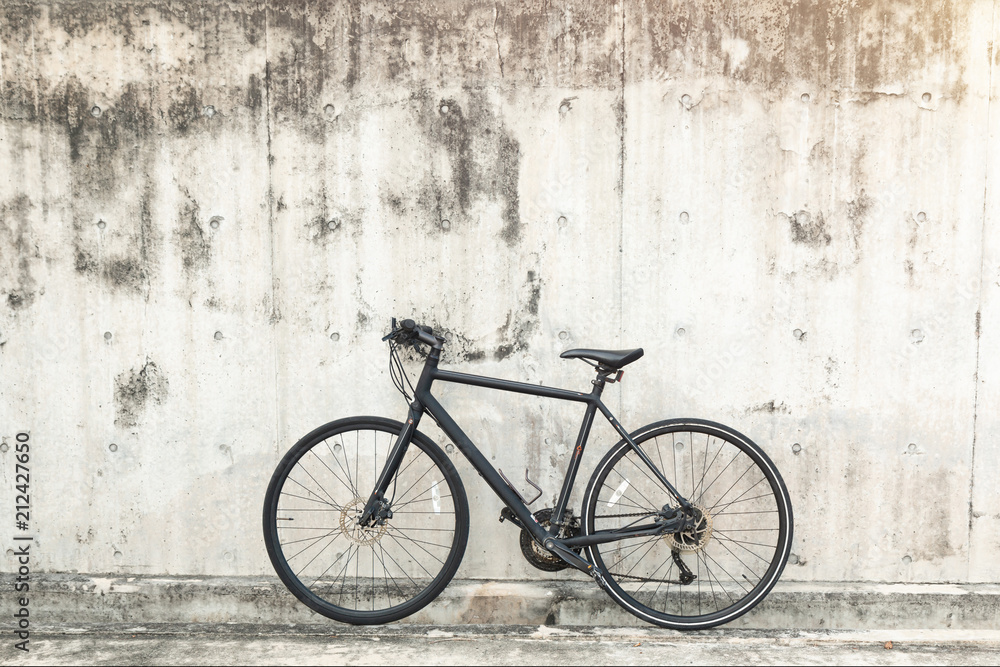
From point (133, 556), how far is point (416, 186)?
7.69 ft

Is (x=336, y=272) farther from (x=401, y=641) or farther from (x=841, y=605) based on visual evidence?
(x=841, y=605)

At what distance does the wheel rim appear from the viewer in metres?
3.45

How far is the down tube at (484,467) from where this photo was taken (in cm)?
316

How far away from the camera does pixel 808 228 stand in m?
3.33

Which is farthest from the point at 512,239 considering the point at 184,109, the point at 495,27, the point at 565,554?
the point at 184,109

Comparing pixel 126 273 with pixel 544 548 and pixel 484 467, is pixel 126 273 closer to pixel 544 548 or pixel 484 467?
pixel 484 467

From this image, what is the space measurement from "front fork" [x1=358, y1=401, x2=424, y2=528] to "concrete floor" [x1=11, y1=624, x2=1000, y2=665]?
600 mm

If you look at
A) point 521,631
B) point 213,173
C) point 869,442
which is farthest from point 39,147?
point 869,442

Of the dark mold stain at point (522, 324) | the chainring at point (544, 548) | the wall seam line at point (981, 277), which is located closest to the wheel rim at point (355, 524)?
the chainring at point (544, 548)

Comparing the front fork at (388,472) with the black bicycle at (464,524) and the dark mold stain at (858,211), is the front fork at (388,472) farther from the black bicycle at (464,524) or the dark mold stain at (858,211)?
the dark mold stain at (858,211)

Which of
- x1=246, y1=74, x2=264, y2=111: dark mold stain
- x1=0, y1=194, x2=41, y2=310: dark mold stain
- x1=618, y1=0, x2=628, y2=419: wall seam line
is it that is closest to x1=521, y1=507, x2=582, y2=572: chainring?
x1=618, y1=0, x2=628, y2=419: wall seam line

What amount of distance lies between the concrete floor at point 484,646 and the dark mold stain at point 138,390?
3.45 feet

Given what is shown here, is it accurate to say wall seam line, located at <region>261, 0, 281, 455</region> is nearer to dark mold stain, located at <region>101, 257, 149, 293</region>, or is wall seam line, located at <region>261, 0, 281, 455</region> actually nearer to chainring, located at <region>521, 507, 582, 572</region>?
dark mold stain, located at <region>101, 257, 149, 293</region>

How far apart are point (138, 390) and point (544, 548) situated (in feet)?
7.03
